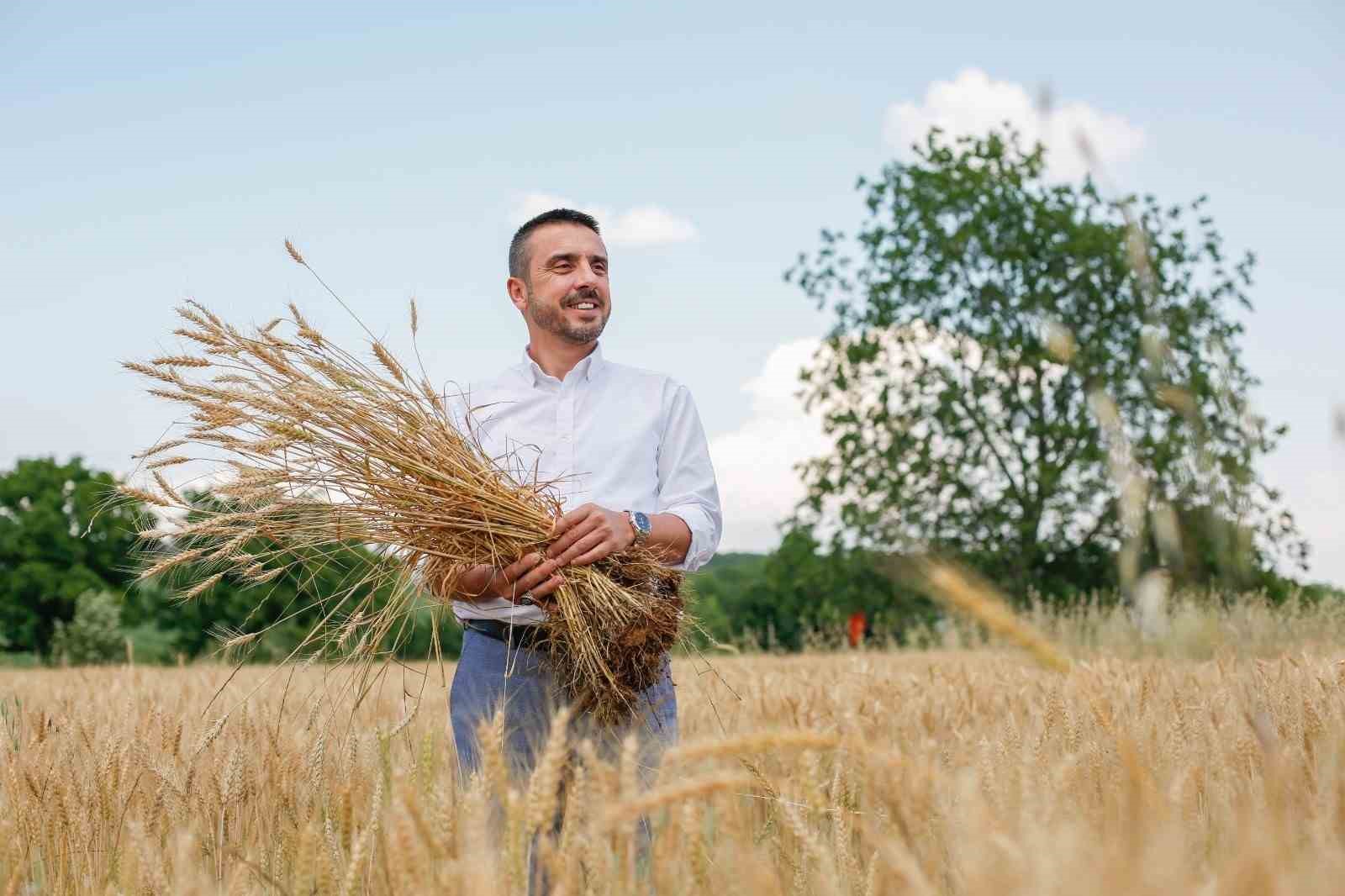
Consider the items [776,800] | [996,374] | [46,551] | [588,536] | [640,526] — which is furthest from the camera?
[46,551]

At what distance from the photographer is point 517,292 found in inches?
128

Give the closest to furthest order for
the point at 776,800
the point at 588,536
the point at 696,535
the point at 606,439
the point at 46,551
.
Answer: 1. the point at 776,800
2. the point at 588,536
3. the point at 696,535
4. the point at 606,439
5. the point at 46,551

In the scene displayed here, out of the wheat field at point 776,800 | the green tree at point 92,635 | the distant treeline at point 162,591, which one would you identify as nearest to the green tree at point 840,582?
the distant treeline at point 162,591

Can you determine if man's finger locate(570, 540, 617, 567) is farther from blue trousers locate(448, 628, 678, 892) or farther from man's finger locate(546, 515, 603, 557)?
blue trousers locate(448, 628, 678, 892)

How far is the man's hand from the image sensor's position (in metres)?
2.54

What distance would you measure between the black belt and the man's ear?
36.8 inches

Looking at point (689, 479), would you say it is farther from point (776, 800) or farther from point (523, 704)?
point (776, 800)

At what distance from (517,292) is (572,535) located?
3.23 ft

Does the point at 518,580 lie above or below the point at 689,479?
below

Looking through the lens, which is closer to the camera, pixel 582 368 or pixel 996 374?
pixel 582 368

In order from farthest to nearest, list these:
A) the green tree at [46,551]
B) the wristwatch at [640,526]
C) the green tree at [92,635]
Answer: the green tree at [46,551], the green tree at [92,635], the wristwatch at [640,526]

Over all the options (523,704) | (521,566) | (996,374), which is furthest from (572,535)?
(996,374)

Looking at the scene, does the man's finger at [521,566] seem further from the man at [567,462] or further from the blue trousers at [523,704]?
the blue trousers at [523,704]

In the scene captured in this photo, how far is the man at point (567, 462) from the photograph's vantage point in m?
2.64
